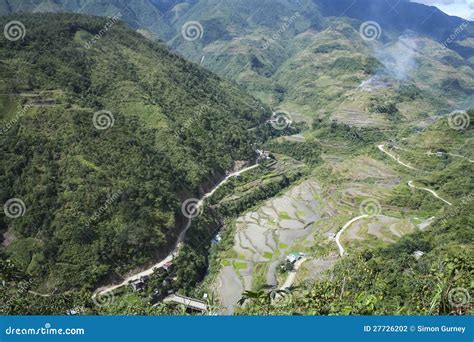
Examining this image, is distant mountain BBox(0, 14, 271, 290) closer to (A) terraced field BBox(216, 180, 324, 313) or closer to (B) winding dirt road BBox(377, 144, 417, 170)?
(A) terraced field BBox(216, 180, 324, 313)

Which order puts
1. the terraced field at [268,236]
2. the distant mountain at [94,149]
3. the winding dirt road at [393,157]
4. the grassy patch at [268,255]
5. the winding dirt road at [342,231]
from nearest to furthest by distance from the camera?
1. the distant mountain at [94,149]
2. the terraced field at [268,236]
3. the winding dirt road at [342,231]
4. the grassy patch at [268,255]
5. the winding dirt road at [393,157]

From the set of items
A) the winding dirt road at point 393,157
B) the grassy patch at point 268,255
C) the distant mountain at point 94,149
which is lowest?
the grassy patch at point 268,255

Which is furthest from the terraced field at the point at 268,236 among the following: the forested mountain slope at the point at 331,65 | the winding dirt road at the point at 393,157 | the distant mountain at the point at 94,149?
the forested mountain slope at the point at 331,65

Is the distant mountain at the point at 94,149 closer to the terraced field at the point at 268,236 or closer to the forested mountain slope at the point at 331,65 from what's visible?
the terraced field at the point at 268,236

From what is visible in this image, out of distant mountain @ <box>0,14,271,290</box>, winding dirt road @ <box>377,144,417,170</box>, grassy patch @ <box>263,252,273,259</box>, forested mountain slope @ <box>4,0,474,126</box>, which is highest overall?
forested mountain slope @ <box>4,0,474,126</box>

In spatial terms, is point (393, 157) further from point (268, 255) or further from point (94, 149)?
point (94, 149)

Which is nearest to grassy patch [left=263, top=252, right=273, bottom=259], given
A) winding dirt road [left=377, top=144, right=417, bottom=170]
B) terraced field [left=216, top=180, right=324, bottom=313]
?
terraced field [left=216, top=180, right=324, bottom=313]

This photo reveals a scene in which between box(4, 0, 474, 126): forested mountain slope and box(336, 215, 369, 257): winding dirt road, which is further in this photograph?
box(4, 0, 474, 126): forested mountain slope

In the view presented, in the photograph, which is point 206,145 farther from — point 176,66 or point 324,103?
point 324,103

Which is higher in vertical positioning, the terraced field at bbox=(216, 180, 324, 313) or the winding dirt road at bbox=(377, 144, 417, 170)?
the winding dirt road at bbox=(377, 144, 417, 170)
